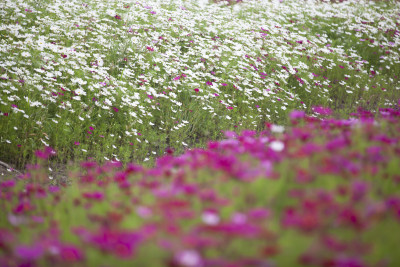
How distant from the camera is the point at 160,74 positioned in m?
6.27

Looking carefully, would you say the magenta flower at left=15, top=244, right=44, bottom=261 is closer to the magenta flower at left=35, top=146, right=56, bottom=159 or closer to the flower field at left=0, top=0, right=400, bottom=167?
the magenta flower at left=35, top=146, right=56, bottom=159

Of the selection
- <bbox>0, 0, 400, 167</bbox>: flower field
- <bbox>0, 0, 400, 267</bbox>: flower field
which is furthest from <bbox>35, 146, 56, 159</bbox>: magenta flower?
<bbox>0, 0, 400, 167</bbox>: flower field

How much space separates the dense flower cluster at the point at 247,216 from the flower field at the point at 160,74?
278cm

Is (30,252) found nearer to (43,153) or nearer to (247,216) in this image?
(247,216)

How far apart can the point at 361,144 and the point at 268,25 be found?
8487 millimetres

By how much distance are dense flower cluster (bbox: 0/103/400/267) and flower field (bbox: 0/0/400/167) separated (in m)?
2.78

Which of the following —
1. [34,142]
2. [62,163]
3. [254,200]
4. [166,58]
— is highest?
[254,200]

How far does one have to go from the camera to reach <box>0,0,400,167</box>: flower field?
468 cm

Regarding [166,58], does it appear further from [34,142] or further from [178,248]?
[178,248]

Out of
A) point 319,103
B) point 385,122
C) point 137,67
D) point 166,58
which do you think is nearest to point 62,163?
point 137,67

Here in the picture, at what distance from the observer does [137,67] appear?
6328mm

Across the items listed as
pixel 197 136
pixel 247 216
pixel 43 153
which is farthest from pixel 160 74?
pixel 247 216

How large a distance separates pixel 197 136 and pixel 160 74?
1.45 metres

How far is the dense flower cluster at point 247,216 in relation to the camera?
1175 mm
